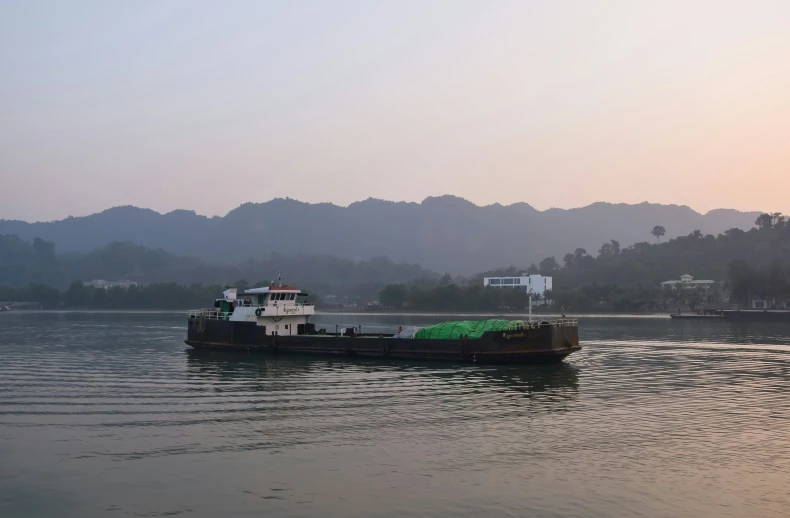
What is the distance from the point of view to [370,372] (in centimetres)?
4300

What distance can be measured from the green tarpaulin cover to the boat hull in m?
0.71

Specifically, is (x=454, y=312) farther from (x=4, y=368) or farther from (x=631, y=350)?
(x=4, y=368)

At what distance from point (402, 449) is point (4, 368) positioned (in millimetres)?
34615

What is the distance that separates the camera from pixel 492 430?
84.8 ft

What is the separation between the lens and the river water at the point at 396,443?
17.9 meters

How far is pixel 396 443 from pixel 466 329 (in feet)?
80.5

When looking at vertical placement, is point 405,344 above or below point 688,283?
below

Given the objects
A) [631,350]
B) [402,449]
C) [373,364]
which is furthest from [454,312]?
[402,449]

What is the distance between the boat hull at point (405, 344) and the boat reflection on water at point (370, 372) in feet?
2.25

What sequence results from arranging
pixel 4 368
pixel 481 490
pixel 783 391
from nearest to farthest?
pixel 481 490
pixel 783 391
pixel 4 368

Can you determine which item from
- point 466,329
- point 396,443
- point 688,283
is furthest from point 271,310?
point 688,283

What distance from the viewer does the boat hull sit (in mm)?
45125

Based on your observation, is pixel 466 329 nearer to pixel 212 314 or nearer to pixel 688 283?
pixel 212 314

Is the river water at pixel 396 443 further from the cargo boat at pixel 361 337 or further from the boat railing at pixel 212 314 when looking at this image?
the boat railing at pixel 212 314
